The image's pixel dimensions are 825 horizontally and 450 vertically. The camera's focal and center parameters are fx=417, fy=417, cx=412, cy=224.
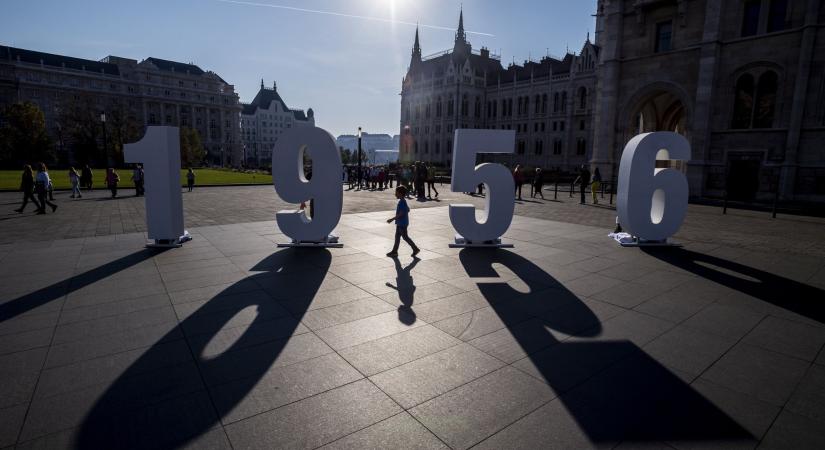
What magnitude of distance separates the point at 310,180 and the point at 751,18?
27.8 meters

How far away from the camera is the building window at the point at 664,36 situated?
26.4 metres

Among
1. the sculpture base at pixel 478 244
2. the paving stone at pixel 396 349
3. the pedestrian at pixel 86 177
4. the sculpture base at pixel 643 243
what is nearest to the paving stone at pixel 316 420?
the paving stone at pixel 396 349

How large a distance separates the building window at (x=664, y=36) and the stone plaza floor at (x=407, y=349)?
891 inches

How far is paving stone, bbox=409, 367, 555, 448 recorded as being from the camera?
10.6ft

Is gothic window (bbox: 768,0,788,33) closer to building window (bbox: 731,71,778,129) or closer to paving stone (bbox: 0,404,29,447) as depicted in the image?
→ building window (bbox: 731,71,778,129)

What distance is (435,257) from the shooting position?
30.1 feet

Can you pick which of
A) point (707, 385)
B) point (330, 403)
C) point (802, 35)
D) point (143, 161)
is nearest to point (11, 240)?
point (143, 161)

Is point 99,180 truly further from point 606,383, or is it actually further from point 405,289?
point 606,383

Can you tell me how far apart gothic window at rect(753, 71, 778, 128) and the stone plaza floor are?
19.2 m

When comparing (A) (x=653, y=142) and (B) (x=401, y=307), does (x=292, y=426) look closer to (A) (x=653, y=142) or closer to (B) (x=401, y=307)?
(B) (x=401, y=307)

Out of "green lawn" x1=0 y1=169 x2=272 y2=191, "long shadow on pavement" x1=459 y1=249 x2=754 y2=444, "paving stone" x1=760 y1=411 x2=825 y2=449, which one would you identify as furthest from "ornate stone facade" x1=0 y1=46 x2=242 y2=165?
"paving stone" x1=760 y1=411 x2=825 y2=449

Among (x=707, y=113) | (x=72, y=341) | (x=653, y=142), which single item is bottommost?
(x=72, y=341)

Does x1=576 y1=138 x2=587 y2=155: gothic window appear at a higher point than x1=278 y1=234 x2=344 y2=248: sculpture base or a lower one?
higher

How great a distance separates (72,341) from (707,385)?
670cm
